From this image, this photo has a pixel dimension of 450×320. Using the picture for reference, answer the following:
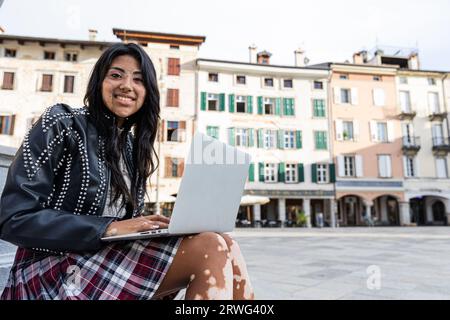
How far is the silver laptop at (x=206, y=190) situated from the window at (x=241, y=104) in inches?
889

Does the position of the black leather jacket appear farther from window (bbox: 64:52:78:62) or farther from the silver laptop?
window (bbox: 64:52:78:62)

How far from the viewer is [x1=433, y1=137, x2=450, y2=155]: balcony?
25469 millimetres

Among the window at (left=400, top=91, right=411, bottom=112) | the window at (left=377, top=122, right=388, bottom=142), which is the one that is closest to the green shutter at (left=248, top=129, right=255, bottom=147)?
the window at (left=377, top=122, right=388, bottom=142)

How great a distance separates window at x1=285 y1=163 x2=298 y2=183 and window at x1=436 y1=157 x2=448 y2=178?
10973mm

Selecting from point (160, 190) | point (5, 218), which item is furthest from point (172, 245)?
point (160, 190)

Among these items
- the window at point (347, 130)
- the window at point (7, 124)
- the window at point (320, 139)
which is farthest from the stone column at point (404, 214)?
the window at point (7, 124)

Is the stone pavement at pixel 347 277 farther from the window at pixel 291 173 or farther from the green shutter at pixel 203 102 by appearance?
the green shutter at pixel 203 102

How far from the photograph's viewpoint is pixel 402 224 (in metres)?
24.2

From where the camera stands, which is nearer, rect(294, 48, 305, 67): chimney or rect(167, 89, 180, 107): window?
rect(167, 89, 180, 107): window

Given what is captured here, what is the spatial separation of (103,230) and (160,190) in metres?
20.4

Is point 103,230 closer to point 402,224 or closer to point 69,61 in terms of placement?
point 69,61

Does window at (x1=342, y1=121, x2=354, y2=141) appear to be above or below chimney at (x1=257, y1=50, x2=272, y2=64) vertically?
below

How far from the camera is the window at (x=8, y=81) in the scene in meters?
20.9

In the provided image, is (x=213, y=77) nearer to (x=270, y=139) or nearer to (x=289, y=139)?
(x=270, y=139)
